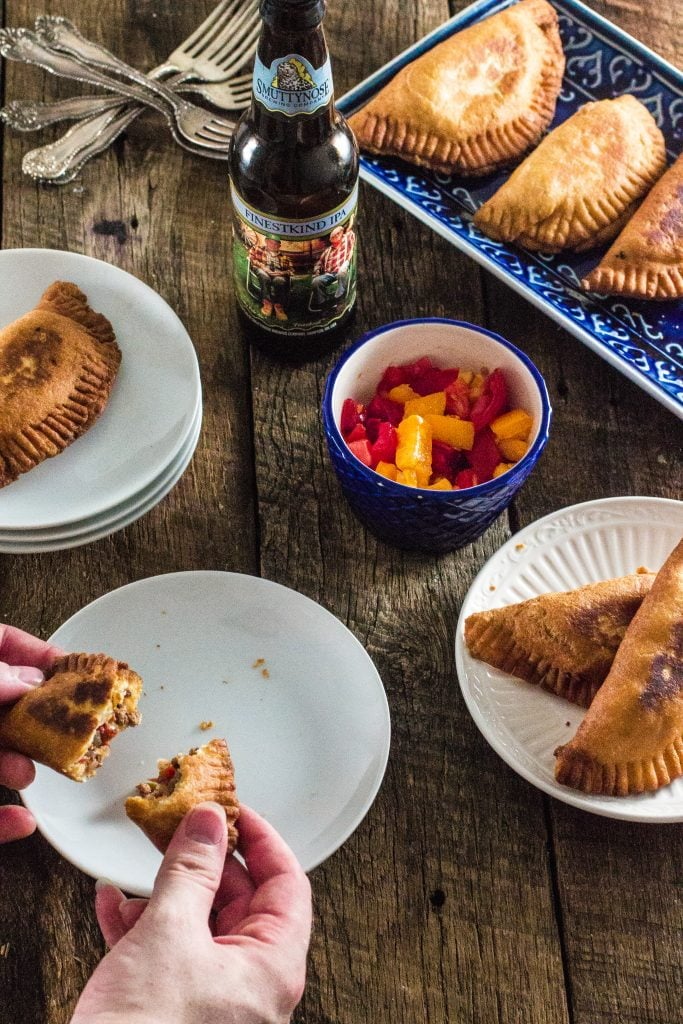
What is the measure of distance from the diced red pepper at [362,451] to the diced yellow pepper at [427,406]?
3.6 inches

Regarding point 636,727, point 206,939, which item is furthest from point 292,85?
point 206,939

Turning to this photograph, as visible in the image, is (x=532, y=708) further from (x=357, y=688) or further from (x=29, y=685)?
(x=29, y=685)

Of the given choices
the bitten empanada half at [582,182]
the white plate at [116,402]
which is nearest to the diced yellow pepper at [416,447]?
the white plate at [116,402]

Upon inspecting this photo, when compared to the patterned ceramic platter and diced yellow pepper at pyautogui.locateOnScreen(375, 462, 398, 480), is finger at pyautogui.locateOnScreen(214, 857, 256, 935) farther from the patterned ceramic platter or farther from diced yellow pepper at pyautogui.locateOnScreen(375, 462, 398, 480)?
the patterned ceramic platter

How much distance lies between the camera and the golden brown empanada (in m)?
1.42

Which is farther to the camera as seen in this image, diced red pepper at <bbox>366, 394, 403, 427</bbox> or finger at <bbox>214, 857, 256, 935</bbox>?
diced red pepper at <bbox>366, 394, 403, 427</bbox>

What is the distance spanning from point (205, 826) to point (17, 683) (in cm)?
29

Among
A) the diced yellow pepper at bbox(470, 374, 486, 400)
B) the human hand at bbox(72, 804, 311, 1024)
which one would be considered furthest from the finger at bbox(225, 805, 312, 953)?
the diced yellow pepper at bbox(470, 374, 486, 400)

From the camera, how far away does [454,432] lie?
142 centimetres

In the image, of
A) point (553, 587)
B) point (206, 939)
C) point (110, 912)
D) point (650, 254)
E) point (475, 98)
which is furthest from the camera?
point (475, 98)

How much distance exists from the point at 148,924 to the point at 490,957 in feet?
1.45

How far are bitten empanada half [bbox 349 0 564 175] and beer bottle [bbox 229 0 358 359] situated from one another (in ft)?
1.00

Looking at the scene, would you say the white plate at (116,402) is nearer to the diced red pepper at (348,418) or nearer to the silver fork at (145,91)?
the diced red pepper at (348,418)

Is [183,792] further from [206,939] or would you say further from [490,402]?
[490,402]
